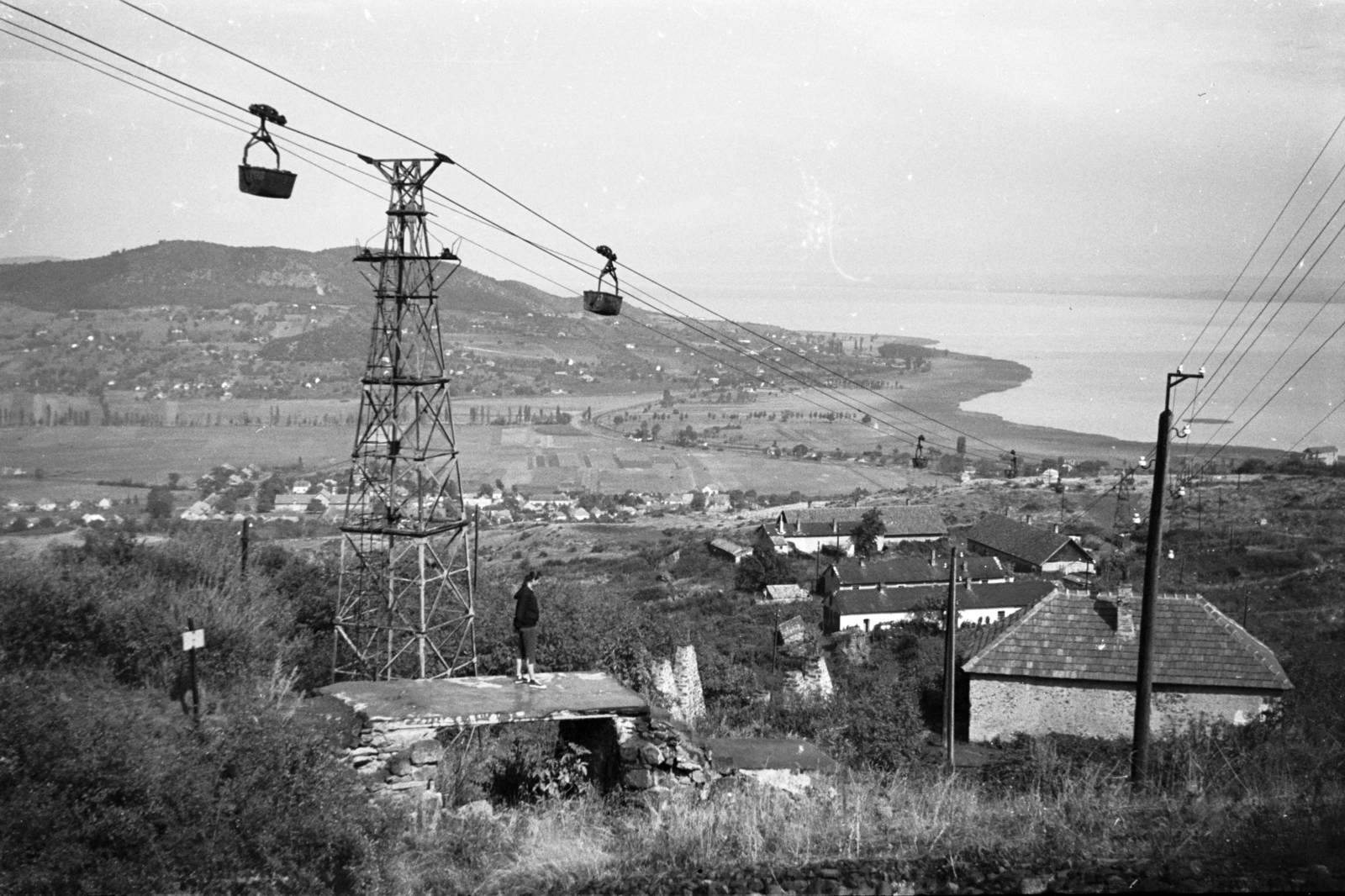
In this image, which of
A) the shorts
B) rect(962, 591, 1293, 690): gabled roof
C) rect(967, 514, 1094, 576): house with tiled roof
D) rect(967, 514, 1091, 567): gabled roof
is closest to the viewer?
the shorts

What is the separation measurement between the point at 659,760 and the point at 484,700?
1.75 m

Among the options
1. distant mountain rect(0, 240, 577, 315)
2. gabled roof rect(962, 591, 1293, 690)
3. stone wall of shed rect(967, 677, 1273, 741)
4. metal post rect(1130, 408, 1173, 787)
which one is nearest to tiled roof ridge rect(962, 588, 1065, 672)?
gabled roof rect(962, 591, 1293, 690)

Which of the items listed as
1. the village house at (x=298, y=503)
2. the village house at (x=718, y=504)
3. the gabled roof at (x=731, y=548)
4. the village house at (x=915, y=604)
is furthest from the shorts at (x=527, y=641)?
the village house at (x=718, y=504)

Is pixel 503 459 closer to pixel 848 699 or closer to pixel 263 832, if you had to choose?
pixel 848 699

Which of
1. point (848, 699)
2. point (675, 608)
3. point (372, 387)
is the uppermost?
point (372, 387)

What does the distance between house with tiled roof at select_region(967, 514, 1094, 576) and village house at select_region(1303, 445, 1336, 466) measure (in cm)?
2135

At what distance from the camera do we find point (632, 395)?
11200 cm

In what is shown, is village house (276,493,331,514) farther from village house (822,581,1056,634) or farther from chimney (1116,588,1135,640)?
chimney (1116,588,1135,640)

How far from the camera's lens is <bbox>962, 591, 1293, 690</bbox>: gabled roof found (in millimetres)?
18375

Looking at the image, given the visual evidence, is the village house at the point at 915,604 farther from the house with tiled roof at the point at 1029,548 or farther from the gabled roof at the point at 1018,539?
the gabled roof at the point at 1018,539

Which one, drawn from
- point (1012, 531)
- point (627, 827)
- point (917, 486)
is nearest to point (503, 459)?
point (917, 486)

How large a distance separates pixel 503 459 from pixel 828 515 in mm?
31746

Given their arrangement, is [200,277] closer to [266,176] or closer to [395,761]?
[266,176]

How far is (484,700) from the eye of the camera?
9172mm
